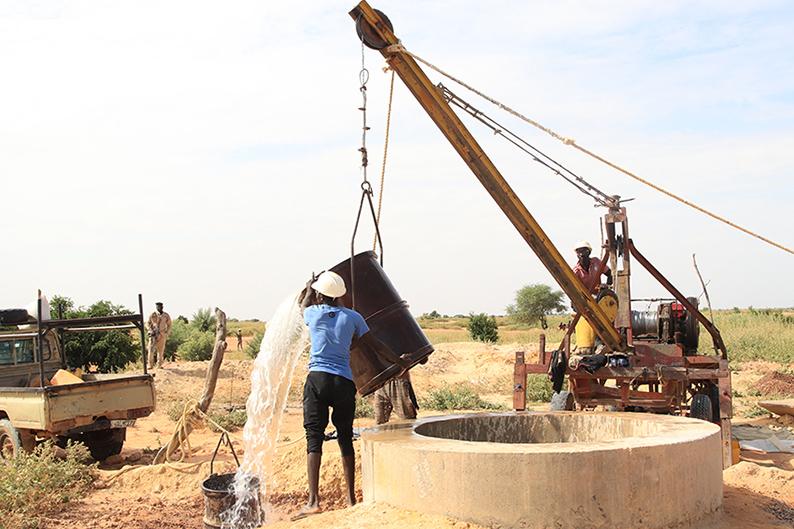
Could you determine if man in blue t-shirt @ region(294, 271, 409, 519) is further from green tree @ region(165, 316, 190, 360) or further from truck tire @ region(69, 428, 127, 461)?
green tree @ region(165, 316, 190, 360)

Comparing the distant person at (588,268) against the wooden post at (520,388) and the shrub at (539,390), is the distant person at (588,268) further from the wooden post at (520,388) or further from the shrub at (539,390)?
the shrub at (539,390)

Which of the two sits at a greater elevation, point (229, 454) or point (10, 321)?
point (10, 321)

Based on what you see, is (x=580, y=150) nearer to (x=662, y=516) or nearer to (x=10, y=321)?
(x=662, y=516)

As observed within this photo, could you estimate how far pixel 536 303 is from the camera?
53.3 meters

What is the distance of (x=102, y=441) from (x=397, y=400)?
158 inches

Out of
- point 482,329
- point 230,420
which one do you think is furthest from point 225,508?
point 482,329

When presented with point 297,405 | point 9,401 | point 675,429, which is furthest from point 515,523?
point 297,405

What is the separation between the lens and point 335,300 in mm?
6617

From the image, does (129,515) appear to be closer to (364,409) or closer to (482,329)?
(364,409)

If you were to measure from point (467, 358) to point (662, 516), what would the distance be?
61.4ft

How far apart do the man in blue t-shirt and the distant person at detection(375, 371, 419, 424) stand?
2792 millimetres

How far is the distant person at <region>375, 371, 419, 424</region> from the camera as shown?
9461 millimetres

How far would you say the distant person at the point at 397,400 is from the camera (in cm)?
946

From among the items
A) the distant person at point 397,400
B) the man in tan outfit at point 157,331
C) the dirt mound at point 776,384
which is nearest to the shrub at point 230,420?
the distant person at point 397,400
